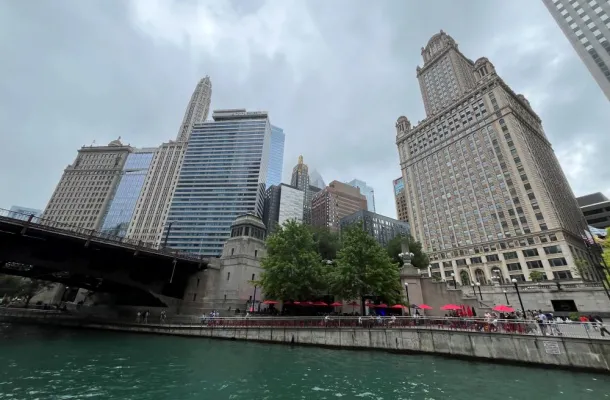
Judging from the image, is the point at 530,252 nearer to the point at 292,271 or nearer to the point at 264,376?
the point at 292,271

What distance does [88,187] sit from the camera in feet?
467

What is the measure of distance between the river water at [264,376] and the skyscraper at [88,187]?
136 m

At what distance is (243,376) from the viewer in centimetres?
1677

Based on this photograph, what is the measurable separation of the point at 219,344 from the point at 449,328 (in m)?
21.9

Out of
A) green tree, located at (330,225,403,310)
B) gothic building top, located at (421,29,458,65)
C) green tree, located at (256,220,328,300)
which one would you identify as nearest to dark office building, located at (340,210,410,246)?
Result: gothic building top, located at (421,29,458,65)

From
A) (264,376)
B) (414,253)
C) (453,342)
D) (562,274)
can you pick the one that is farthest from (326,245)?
(562,274)

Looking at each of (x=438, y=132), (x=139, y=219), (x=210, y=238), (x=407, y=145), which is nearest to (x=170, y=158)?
(x=139, y=219)

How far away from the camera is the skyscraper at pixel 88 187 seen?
133250mm

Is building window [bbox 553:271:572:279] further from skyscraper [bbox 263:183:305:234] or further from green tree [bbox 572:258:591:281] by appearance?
skyscraper [bbox 263:183:305:234]

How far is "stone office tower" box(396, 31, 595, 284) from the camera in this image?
71312mm

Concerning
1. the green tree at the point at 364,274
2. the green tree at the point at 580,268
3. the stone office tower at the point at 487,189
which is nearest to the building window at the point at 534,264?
the stone office tower at the point at 487,189

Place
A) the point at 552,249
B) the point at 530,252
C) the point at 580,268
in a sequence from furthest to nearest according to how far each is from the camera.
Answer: the point at 530,252 → the point at 552,249 → the point at 580,268

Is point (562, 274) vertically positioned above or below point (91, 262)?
above

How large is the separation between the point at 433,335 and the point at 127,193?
15780 centimetres
